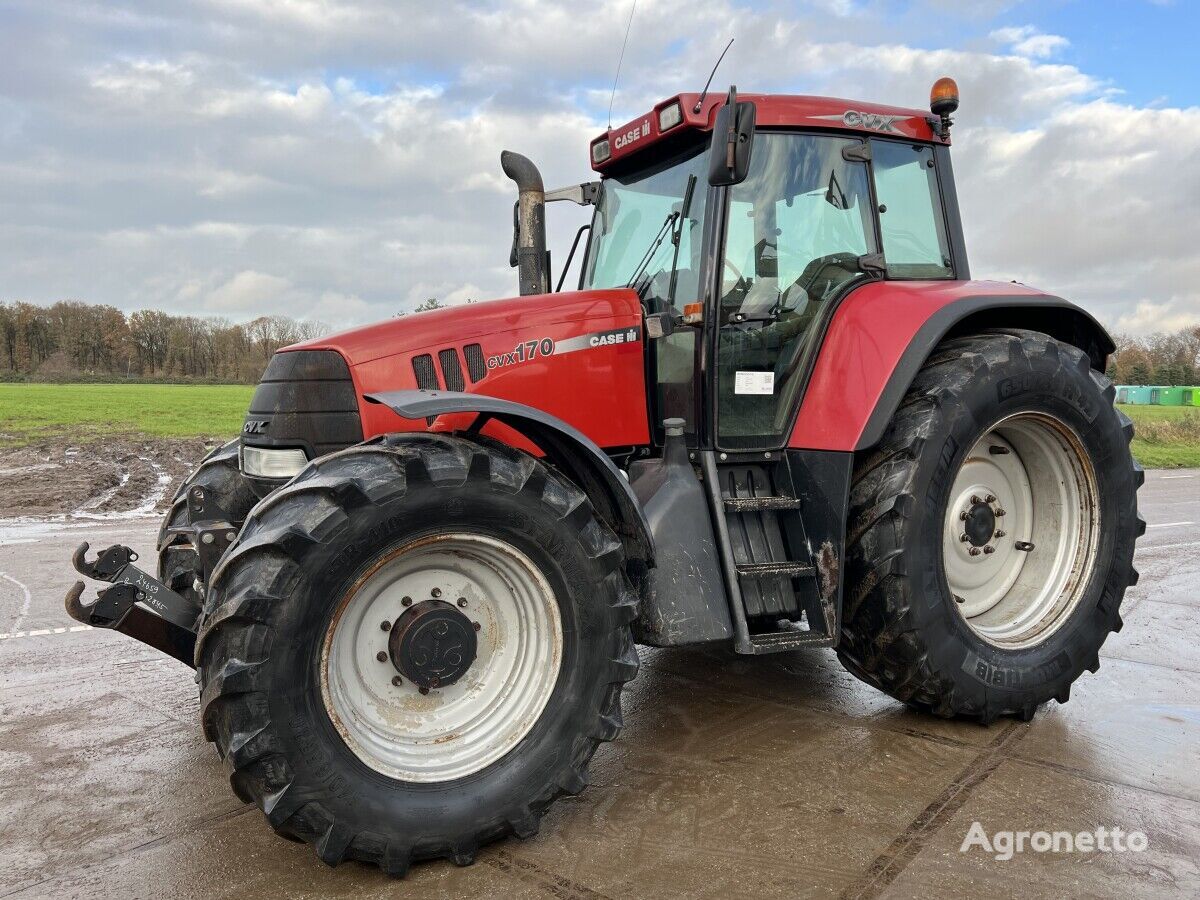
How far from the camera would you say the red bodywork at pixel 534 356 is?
3.42 metres

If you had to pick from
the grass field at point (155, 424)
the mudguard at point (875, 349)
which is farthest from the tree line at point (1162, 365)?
the mudguard at point (875, 349)

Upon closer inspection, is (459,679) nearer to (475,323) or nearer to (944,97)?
(475,323)

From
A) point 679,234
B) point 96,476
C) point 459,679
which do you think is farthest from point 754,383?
point 96,476

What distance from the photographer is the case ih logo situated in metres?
4.02

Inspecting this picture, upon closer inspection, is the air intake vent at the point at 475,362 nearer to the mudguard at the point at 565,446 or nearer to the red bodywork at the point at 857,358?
the mudguard at the point at 565,446

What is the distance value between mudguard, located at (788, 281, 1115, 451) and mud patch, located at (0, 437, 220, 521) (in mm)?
8347

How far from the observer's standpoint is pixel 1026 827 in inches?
117

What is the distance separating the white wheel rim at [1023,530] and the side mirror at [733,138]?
178 centimetres

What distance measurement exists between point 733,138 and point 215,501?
2.75 m

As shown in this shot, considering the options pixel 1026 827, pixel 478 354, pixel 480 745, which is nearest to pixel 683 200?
pixel 478 354

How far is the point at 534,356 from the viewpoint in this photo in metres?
3.63

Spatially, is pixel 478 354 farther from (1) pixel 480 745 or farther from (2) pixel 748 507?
(1) pixel 480 745

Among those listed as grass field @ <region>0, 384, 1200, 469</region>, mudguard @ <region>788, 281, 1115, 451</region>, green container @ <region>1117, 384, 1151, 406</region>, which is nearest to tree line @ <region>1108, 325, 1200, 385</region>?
green container @ <region>1117, 384, 1151, 406</region>

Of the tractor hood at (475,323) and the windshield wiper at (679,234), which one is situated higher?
the windshield wiper at (679,234)
